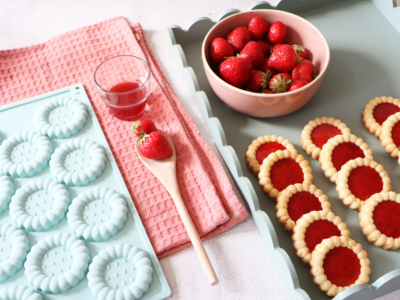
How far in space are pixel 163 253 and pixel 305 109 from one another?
1.68 feet

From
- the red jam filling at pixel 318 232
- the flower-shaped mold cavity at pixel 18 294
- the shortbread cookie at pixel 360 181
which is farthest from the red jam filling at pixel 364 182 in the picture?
the flower-shaped mold cavity at pixel 18 294

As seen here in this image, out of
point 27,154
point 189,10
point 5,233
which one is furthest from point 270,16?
point 5,233

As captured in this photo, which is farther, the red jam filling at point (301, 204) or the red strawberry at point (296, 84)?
the red strawberry at point (296, 84)

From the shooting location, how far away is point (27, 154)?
91 centimetres

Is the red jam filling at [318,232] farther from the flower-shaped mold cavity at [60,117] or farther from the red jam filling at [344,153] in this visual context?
the flower-shaped mold cavity at [60,117]

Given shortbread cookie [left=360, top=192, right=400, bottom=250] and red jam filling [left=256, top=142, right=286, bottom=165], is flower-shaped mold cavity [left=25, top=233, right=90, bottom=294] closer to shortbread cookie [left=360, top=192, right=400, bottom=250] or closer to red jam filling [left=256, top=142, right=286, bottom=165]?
red jam filling [left=256, top=142, right=286, bottom=165]

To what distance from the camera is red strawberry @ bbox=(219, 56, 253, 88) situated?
34.5 inches

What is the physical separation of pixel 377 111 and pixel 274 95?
0.93ft

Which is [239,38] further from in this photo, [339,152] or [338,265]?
[338,265]

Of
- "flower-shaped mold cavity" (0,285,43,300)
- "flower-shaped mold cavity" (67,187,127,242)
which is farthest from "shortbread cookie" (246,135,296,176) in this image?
"flower-shaped mold cavity" (0,285,43,300)

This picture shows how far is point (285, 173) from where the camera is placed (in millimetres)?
828

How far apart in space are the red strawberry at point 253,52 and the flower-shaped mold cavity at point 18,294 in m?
0.71

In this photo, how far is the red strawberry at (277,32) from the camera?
0.96 m

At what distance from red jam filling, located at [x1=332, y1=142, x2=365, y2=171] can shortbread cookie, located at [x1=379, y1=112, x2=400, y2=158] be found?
65 mm
